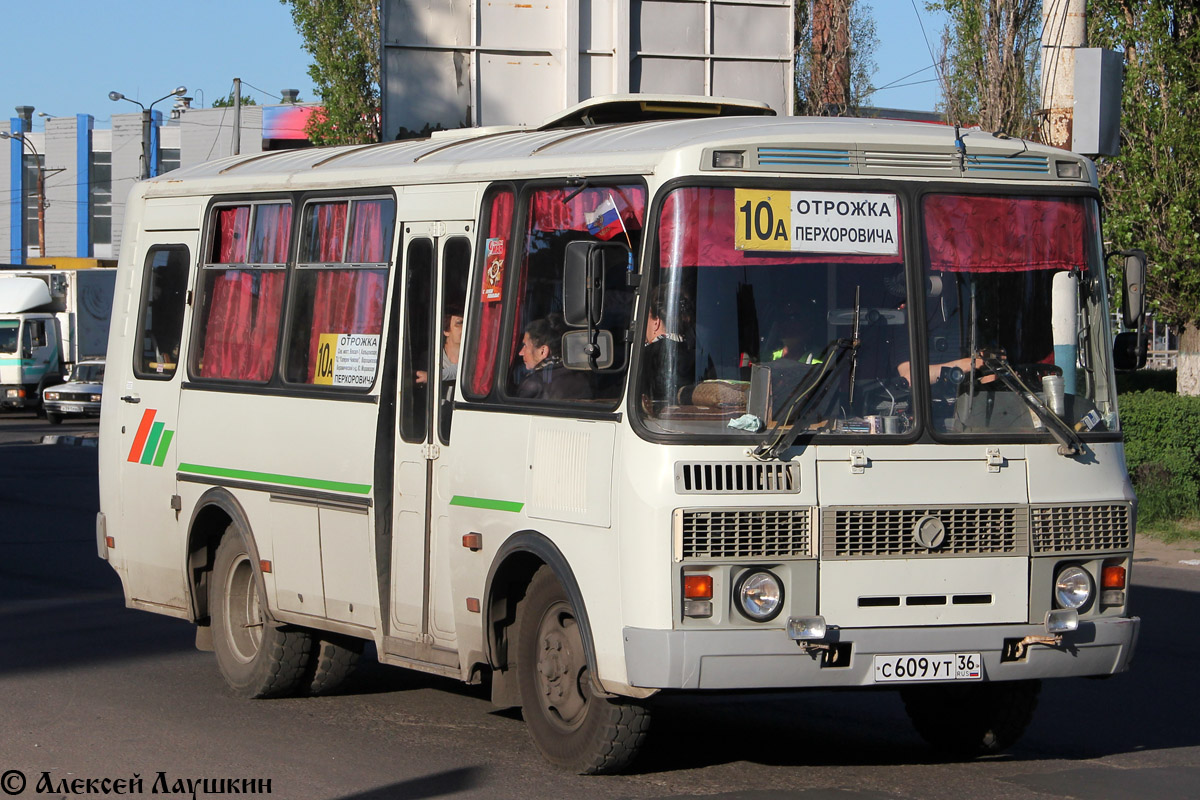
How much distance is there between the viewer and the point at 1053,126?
16.2m

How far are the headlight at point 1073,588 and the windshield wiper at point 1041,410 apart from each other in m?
0.49

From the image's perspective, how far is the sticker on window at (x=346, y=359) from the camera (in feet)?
28.1

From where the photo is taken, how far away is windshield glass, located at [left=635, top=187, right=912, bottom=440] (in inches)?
263

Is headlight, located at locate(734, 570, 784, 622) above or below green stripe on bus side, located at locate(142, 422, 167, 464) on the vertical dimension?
below

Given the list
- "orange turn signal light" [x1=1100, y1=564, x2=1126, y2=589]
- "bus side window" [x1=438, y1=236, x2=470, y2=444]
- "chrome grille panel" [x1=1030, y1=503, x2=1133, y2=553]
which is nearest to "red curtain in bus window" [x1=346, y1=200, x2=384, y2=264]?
"bus side window" [x1=438, y1=236, x2=470, y2=444]

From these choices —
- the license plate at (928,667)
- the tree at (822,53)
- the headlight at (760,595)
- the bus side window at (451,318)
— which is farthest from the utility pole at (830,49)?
the headlight at (760,595)

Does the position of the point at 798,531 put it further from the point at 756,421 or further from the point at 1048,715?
the point at 1048,715

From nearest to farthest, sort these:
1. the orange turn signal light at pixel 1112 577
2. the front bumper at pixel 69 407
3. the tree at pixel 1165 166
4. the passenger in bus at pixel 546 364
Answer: the orange turn signal light at pixel 1112 577, the passenger in bus at pixel 546 364, the tree at pixel 1165 166, the front bumper at pixel 69 407

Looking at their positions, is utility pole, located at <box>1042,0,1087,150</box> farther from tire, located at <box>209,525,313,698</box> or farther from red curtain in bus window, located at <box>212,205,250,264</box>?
tire, located at <box>209,525,313,698</box>

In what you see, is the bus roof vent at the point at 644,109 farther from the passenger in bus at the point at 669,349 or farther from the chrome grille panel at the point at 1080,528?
the chrome grille panel at the point at 1080,528

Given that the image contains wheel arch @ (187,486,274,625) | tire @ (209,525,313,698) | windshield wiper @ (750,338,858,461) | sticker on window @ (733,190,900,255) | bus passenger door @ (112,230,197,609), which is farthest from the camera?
bus passenger door @ (112,230,197,609)

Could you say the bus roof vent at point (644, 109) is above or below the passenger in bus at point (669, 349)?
above

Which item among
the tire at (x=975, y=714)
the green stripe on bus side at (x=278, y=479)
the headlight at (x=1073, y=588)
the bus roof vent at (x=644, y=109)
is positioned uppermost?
the bus roof vent at (x=644, y=109)

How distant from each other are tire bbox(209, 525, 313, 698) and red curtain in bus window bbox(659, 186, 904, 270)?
3.69 meters
